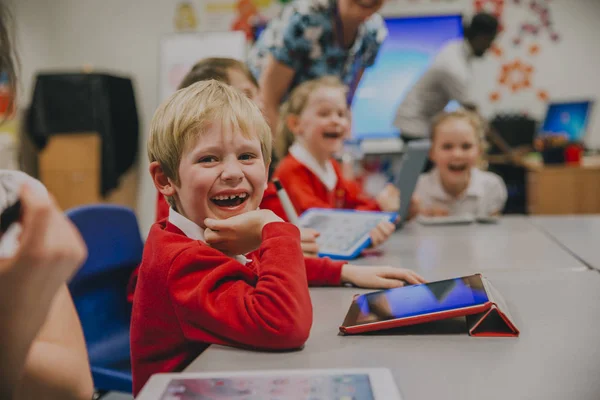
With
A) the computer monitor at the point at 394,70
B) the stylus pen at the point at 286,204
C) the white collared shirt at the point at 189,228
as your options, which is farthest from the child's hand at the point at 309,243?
the computer monitor at the point at 394,70

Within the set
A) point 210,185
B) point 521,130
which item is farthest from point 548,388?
point 521,130

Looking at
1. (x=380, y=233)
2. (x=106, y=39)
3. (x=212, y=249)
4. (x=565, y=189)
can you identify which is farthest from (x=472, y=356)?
(x=106, y=39)

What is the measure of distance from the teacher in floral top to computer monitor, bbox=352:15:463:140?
266 cm

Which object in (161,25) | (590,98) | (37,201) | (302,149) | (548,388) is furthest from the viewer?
(161,25)

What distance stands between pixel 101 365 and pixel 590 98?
432 centimetres

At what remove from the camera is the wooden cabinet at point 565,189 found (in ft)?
13.4

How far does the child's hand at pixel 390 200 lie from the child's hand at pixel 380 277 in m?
0.73

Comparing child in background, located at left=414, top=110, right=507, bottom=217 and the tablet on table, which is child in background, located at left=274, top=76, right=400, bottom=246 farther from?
the tablet on table

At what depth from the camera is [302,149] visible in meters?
1.72

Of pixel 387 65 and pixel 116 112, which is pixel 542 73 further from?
pixel 116 112

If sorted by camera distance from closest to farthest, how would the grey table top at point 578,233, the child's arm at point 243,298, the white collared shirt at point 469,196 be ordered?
1. the child's arm at point 243,298
2. the grey table top at point 578,233
3. the white collared shirt at point 469,196

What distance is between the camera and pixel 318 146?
69.6 inches

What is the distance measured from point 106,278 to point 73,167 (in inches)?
138

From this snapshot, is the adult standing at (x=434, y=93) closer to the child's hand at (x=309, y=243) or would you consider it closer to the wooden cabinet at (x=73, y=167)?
the child's hand at (x=309, y=243)
